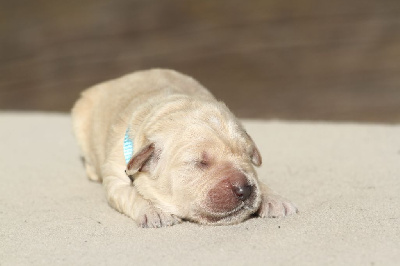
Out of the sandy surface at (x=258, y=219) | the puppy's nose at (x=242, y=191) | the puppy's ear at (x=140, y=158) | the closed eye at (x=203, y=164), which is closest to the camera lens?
the sandy surface at (x=258, y=219)

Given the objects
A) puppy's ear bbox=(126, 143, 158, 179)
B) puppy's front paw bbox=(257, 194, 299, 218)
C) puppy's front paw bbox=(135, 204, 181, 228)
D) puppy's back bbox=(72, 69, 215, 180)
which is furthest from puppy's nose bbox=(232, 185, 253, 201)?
puppy's back bbox=(72, 69, 215, 180)

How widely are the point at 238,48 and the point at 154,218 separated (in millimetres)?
3923

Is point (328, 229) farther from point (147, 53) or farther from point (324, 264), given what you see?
point (147, 53)

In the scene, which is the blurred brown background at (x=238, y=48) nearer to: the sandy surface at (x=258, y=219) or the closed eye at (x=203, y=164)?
the sandy surface at (x=258, y=219)

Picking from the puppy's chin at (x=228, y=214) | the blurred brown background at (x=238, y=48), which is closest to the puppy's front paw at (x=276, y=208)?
the puppy's chin at (x=228, y=214)

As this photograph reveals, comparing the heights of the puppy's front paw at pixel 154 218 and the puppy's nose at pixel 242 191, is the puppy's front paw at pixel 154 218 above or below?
below

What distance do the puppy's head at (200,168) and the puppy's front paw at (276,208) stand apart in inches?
7.8

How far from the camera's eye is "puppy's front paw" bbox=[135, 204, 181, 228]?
166 inches

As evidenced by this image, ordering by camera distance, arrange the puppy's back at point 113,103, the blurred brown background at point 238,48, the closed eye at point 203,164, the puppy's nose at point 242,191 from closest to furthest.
A: the puppy's nose at point 242,191
the closed eye at point 203,164
the puppy's back at point 113,103
the blurred brown background at point 238,48

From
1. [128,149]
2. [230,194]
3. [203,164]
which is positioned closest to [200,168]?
[203,164]

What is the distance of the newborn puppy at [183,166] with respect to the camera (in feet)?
13.4

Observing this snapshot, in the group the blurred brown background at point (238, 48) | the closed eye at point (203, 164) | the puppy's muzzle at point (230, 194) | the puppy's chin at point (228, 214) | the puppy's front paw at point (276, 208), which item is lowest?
the blurred brown background at point (238, 48)

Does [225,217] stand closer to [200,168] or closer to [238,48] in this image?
[200,168]

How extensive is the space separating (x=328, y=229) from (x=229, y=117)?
92cm
